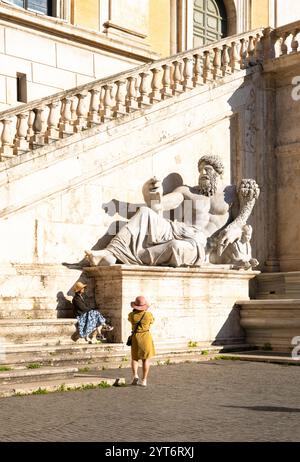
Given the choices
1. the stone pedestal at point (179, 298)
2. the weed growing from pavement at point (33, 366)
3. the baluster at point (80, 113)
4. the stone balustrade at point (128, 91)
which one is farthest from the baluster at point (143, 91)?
the weed growing from pavement at point (33, 366)

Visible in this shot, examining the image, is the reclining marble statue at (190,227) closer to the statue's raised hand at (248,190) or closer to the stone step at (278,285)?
the statue's raised hand at (248,190)

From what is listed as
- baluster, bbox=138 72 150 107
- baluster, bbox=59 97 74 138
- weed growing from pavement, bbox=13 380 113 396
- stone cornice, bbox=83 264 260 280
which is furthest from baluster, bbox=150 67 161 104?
weed growing from pavement, bbox=13 380 113 396

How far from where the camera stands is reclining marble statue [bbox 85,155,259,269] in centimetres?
1366

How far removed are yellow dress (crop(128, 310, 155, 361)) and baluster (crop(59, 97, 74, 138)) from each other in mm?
4214

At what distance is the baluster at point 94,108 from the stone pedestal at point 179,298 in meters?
2.39

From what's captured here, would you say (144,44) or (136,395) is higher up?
(144,44)

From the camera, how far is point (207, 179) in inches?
598

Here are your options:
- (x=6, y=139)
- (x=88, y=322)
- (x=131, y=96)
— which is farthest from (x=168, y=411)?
(x=131, y=96)

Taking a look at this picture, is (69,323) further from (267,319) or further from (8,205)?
(267,319)

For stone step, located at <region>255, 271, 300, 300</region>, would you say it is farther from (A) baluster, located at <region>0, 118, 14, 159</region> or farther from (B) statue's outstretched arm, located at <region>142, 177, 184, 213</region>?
(A) baluster, located at <region>0, 118, 14, 159</region>
